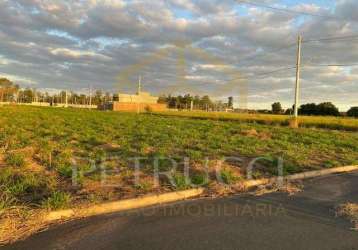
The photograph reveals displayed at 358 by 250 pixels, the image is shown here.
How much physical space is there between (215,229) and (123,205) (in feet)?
5.95

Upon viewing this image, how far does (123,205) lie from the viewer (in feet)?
21.0

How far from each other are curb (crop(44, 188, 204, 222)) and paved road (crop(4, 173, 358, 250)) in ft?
0.84

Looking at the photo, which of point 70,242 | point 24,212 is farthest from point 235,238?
point 24,212

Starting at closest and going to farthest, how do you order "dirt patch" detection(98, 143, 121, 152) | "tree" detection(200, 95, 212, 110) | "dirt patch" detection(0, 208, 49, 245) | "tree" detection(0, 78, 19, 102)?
1. "dirt patch" detection(0, 208, 49, 245)
2. "dirt patch" detection(98, 143, 121, 152)
3. "tree" detection(0, 78, 19, 102)
4. "tree" detection(200, 95, 212, 110)

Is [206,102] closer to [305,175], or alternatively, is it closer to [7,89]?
[7,89]

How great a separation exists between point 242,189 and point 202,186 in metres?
0.89

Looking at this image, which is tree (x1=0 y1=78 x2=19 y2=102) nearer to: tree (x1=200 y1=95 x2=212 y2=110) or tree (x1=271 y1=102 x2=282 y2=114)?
tree (x1=200 y1=95 x2=212 y2=110)

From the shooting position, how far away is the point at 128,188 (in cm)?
729

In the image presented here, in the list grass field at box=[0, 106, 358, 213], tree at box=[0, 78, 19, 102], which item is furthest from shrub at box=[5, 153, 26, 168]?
tree at box=[0, 78, 19, 102]

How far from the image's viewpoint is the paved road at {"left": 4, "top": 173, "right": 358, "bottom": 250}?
15.4ft

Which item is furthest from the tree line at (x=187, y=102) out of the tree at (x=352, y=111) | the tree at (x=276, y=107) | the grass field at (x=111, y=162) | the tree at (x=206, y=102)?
the grass field at (x=111, y=162)

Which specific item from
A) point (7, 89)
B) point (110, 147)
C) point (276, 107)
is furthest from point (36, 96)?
point (110, 147)

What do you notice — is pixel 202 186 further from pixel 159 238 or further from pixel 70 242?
pixel 70 242

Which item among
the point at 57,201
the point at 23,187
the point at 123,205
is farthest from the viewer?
the point at 23,187
